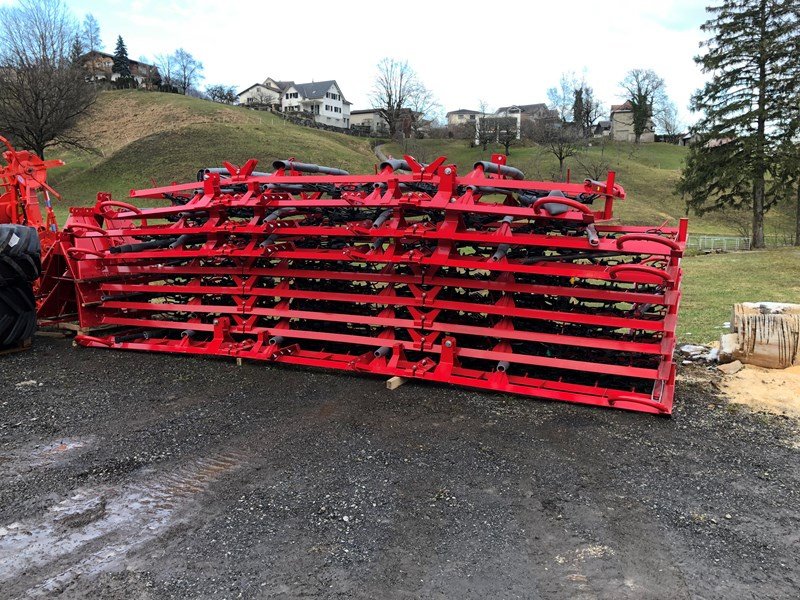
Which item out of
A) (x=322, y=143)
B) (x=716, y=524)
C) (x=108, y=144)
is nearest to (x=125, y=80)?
(x=108, y=144)

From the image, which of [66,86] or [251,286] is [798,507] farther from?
[66,86]

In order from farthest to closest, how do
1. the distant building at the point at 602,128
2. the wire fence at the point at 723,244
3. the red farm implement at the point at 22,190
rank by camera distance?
the distant building at the point at 602,128, the wire fence at the point at 723,244, the red farm implement at the point at 22,190

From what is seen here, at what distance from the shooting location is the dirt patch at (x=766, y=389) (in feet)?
15.9

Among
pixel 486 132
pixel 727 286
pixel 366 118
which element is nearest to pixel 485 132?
pixel 486 132

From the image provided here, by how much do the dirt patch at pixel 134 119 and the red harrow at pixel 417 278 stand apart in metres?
41.8

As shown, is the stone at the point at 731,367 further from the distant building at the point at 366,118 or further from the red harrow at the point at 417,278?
the distant building at the point at 366,118

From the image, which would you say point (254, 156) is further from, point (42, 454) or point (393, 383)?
point (42, 454)

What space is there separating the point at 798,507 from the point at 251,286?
5.32m

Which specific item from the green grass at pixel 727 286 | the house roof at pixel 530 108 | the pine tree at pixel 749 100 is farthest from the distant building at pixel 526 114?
the green grass at pixel 727 286

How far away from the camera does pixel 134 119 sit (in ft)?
167

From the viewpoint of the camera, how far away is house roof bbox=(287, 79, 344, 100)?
8319 cm

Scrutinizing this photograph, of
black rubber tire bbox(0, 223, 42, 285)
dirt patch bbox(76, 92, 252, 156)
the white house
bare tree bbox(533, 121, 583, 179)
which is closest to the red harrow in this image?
black rubber tire bbox(0, 223, 42, 285)

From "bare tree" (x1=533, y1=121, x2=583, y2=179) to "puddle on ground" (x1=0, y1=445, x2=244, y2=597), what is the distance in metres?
46.9

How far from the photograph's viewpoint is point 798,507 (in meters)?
3.25
